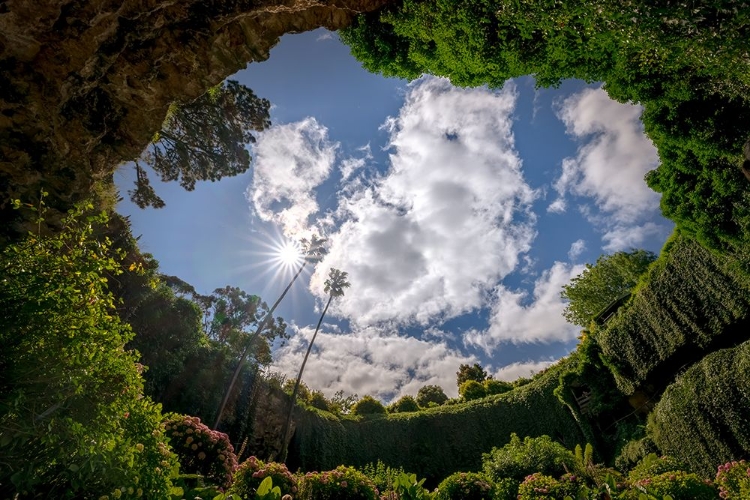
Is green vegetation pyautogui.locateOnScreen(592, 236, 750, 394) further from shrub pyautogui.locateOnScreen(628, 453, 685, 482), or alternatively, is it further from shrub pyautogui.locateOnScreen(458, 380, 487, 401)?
shrub pyautogui.locateOnScreen(458, 380, 487, 401)

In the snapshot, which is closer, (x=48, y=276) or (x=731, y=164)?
(x=48, y=276)

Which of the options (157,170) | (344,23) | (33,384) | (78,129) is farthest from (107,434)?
(157,170)

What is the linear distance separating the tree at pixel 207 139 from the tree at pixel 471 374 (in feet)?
104

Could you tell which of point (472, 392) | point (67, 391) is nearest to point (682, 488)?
point (67, 391)

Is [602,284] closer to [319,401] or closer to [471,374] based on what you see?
[471,374]

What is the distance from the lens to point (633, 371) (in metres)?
12.5

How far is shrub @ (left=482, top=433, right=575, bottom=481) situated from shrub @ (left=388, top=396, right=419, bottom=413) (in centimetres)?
1364

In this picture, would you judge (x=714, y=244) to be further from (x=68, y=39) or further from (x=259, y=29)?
(x=68, y=39)

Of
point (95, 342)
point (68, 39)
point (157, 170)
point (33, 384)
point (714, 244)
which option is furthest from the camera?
point (157, 170)

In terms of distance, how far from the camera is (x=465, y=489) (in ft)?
27.5

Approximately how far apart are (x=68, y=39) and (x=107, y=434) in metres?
8.00

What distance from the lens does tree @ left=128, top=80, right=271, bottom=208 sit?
12.6 meters

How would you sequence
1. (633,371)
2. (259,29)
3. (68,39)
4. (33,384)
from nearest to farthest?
(33,384), (68,39), (259,29), (633,371)

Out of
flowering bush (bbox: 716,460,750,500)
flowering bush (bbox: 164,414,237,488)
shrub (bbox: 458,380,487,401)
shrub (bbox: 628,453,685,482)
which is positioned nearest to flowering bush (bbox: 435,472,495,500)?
shrub (bbox: 628,453,685,482)
